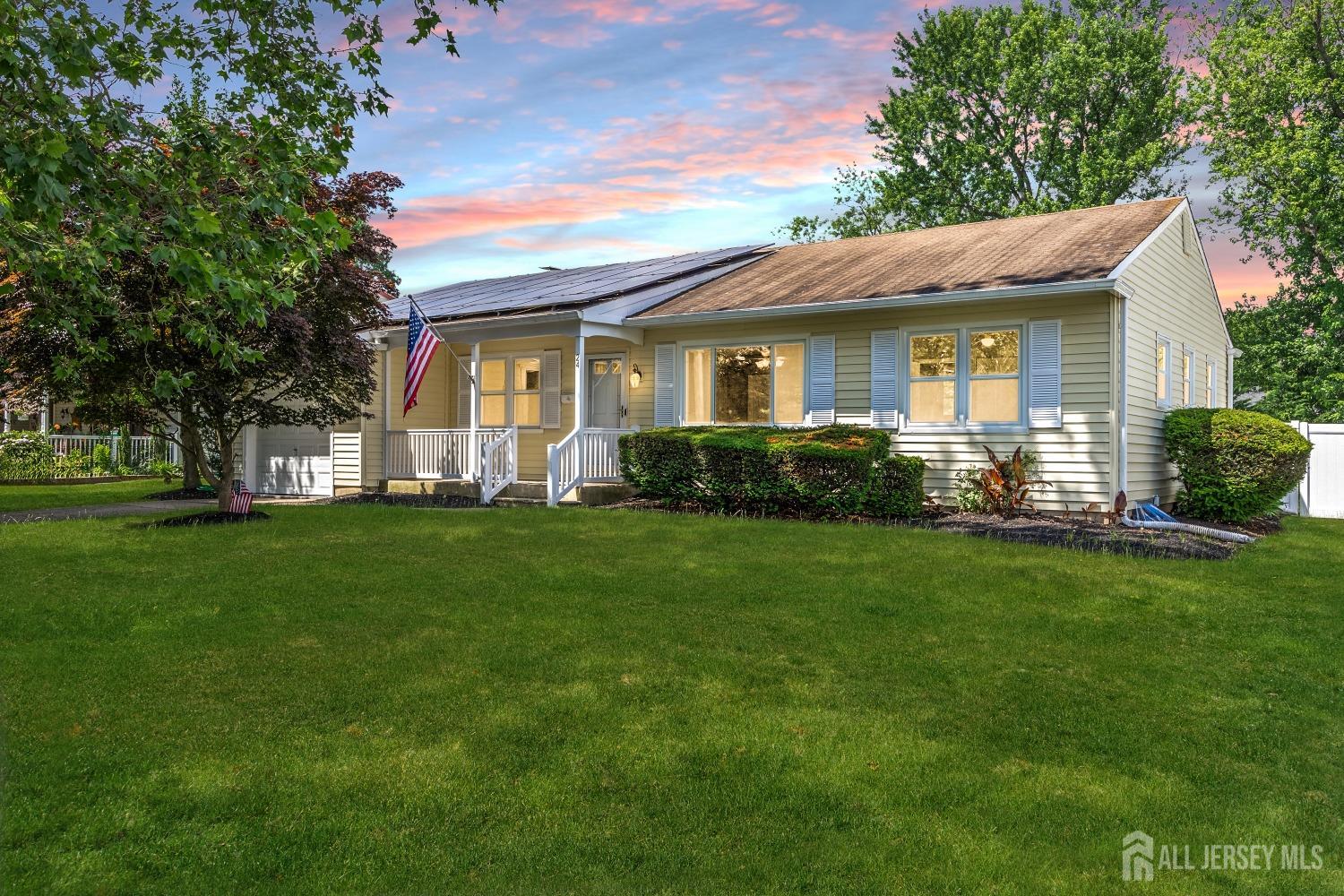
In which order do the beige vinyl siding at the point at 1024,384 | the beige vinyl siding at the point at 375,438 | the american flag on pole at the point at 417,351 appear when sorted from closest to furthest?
the beige vinyl siding at the point at 1024,384
the american flag on pole at the point at 417,351
the beige vinyl siding at the point at 375,438

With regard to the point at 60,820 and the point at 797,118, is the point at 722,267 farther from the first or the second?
the point at 60,820

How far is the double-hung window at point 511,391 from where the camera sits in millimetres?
18359

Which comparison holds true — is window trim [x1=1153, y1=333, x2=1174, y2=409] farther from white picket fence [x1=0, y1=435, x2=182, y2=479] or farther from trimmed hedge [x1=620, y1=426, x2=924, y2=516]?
white picket fence [x1=0, y1=435, x2=182, y2=479]

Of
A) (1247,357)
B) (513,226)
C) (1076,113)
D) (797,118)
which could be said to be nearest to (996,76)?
(1076,113)

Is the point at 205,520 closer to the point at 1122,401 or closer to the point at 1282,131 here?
the point at 1122,401

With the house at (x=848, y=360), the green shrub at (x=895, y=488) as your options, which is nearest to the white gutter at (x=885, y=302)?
the house at (x=848, y=360)

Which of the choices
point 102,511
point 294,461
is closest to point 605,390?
point 294,461

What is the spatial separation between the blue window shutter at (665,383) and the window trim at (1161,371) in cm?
742

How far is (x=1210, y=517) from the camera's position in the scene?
13.9m

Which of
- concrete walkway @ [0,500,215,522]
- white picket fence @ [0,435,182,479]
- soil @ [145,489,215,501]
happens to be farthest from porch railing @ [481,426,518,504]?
white picket fence @ [0,435,182,479]

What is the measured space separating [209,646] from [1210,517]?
1332 centimetres

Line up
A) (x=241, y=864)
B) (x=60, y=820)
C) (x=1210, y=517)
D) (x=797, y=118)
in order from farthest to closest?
(x=797, y=118) < (x=1210, y=517) < (x=60, y=820) < (x=241, y=864)

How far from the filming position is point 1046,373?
42.9 feet

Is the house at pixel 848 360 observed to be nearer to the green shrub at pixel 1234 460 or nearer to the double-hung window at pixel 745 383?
the double-hung window at pixel 745 383
